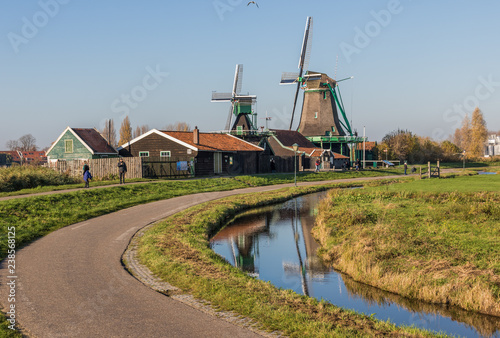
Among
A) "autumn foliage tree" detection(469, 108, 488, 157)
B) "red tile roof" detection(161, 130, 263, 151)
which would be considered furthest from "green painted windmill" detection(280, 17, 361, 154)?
"autumn foliage tree" detection(469, 108, 488, 157)

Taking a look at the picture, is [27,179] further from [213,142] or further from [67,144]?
[213,142]

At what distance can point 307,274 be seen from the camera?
13.9m

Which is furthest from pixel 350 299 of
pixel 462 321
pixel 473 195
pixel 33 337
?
pixel 473 195

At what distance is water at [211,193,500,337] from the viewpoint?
32.9 ft

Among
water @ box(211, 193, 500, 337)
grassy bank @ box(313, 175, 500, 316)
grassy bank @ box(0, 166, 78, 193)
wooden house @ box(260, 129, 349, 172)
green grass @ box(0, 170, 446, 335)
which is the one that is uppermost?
wooden house @ box(260, 129, 349, 172)

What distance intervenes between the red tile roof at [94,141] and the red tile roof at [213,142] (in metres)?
7.15

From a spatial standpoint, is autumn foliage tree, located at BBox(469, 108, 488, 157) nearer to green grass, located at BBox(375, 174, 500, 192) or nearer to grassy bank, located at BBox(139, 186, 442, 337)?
green grass, located at BBox(375, 174, 500, 192)

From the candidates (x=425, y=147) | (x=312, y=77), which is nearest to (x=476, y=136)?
(x=425, y=147)

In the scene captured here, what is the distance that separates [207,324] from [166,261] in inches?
179

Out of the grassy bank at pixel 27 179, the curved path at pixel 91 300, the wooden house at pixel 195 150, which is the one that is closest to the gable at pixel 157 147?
the wooden house at pixel 195 150

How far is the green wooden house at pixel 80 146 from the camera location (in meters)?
49.0

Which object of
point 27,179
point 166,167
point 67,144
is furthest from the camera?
point 67,144

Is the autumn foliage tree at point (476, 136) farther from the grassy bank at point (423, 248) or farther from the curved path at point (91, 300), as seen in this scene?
the curved path at point (91, 300)

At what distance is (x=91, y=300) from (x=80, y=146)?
143ft
